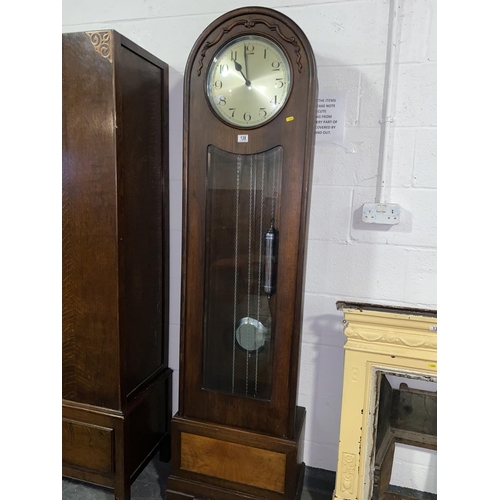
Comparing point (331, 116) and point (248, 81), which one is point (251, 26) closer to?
point (248, 81)

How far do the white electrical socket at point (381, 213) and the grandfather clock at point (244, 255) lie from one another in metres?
0.29

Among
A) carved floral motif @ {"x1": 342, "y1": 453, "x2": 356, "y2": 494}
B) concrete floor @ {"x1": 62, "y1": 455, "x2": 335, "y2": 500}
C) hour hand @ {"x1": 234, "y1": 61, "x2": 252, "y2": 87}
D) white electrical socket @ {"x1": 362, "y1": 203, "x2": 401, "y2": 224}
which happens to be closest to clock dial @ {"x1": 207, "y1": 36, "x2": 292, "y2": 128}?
hour hand @ {"x1": 234, "y1": 61, "x2": 252, "y2": 87}

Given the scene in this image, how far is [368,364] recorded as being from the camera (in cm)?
122

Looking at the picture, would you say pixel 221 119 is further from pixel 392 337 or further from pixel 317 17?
pixel 392 337

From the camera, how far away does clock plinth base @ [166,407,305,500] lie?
1240 millimetres

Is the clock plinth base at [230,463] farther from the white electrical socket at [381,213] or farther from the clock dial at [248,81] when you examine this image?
the clock dial at [248,81]

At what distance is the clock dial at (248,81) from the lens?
1.12 m

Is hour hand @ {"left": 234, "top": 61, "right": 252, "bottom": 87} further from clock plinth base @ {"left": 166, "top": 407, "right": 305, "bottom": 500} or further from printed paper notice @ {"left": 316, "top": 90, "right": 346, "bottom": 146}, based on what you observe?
clock plinth base @ {"left": 166, "top": 407, "right": 305, "bottom": 500}

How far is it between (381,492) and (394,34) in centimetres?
143

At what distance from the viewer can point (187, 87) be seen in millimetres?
1177

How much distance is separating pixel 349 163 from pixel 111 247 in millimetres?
797

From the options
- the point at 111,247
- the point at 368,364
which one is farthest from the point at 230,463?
the point at 111,247

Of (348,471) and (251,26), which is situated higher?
(251,26)

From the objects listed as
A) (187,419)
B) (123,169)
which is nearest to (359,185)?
(123,169)
